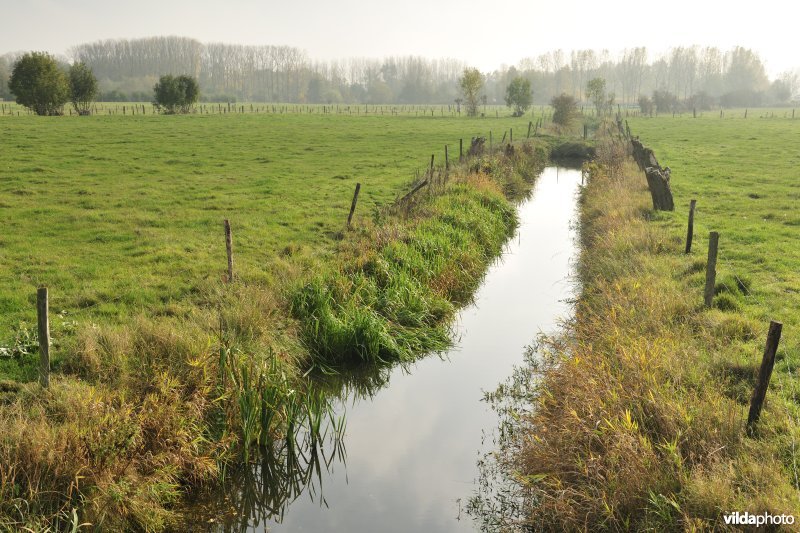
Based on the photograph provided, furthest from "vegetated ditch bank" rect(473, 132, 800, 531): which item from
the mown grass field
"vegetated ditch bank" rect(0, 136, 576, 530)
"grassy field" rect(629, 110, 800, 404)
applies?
the mown grass field

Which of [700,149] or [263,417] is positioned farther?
[700,149]

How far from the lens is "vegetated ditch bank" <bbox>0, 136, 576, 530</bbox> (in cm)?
626

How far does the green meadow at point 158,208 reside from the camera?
12.0m

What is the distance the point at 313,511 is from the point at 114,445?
246 centimetres

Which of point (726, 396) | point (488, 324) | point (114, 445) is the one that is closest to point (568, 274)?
point (488, 324)

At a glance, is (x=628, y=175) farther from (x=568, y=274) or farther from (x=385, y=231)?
(x=385, y=231)

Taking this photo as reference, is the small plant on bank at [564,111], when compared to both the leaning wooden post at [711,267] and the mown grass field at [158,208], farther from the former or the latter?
the leaning wooden post at [711,267]

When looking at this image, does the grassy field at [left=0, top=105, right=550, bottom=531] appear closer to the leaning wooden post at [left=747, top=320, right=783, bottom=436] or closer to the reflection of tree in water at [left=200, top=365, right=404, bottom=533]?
the reflection of tree in water at [left=200, top=365, right=404, bottom=533]

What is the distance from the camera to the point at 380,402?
33.5ft

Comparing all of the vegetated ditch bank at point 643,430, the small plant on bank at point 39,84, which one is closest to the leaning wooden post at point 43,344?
the vegetated ditch bank at point 643,430

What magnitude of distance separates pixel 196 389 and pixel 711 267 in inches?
310

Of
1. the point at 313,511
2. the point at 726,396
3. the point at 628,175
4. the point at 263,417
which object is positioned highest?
the point at 628,175

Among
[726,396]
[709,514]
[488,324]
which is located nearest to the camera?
[709,514]

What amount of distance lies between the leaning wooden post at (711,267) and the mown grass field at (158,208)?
8.23m
